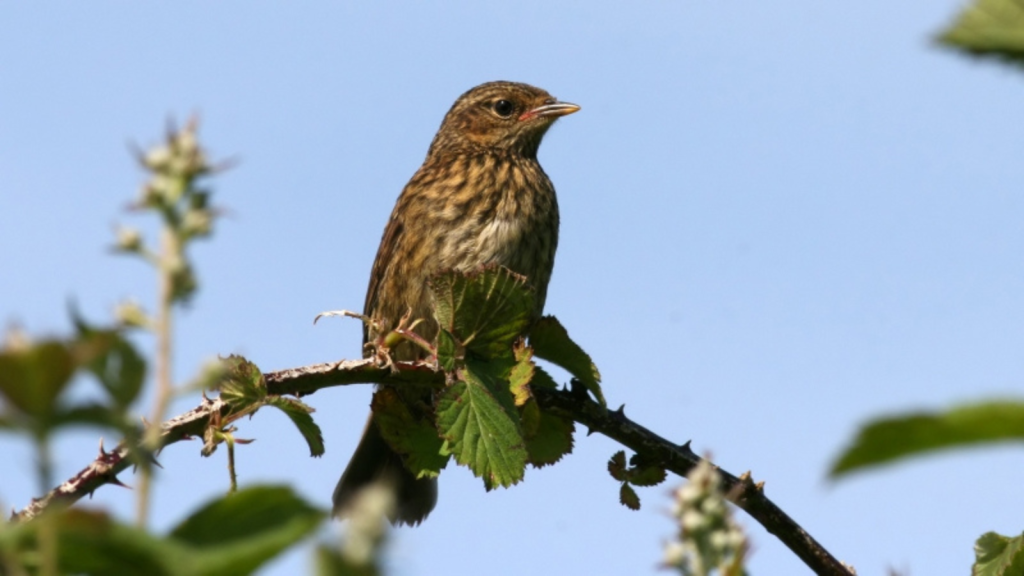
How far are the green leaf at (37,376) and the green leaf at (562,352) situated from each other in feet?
8.88

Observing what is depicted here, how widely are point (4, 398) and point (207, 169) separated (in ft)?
0.55

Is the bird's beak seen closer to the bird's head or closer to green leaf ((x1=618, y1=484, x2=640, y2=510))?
the bird's head

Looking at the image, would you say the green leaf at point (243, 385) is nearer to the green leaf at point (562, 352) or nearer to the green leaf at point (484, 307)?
the green leaf at point (484, 307)

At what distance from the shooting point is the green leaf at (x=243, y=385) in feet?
9.02

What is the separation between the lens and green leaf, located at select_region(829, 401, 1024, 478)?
0.73 m

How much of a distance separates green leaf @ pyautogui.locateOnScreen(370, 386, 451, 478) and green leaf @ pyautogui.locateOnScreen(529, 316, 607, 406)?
343 millimetres

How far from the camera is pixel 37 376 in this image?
693 mm

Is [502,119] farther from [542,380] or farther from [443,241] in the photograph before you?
[542,380]

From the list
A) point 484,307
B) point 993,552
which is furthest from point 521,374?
point 993,552

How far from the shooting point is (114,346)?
75 centimetres

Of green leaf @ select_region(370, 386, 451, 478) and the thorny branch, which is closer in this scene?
the thorny branch

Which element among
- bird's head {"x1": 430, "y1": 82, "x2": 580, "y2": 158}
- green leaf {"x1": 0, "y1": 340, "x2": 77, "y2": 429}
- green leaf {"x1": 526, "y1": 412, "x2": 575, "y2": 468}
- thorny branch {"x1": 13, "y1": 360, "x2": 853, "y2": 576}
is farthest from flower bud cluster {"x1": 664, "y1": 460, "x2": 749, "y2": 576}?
bird's head {"x1": 430, "y1": 82, "x2": 580, "y2": 158}

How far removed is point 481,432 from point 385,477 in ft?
7.09

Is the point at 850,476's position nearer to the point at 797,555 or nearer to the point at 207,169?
the point at 207,169
